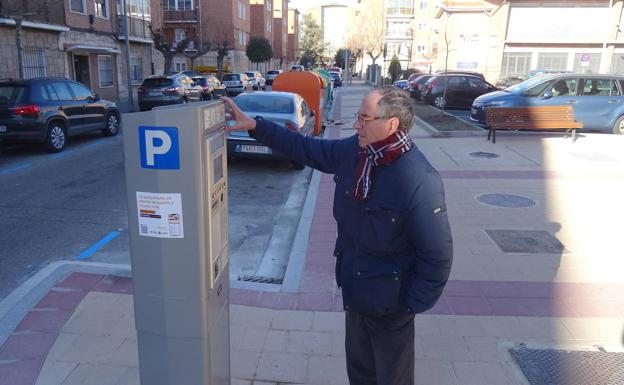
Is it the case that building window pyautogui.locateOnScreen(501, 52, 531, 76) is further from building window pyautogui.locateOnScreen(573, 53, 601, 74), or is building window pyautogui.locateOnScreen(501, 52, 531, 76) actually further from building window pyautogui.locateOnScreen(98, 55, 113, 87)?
building window pyautogui.locateOnScreen(98, 55, 113, 87)

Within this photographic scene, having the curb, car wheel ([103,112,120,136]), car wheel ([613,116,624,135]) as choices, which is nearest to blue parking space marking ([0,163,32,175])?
car wheel ([103,112,120,136])

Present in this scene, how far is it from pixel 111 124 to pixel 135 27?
1875 centimetres

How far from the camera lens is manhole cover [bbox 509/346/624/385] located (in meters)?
3.10

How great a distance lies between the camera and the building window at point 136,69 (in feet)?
100

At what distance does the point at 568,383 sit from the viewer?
3064 millimetres

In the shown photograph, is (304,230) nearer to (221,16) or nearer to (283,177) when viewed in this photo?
(283,177)

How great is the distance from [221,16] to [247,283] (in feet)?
152

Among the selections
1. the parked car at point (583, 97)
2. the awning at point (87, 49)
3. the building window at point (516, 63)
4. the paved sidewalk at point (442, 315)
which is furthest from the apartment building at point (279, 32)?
the paved sidewalk at point (442, 315)

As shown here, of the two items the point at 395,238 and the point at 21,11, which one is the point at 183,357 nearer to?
the point at 395,238

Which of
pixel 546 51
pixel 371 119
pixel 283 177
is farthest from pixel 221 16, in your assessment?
pixel 371 119

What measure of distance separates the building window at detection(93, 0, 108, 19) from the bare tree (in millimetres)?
3581

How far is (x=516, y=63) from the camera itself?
3712 cm

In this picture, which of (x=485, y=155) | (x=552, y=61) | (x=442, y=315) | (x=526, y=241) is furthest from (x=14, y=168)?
(x=552, y=61)

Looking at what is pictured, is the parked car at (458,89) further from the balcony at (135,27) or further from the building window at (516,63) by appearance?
the balcony at (135,27)
